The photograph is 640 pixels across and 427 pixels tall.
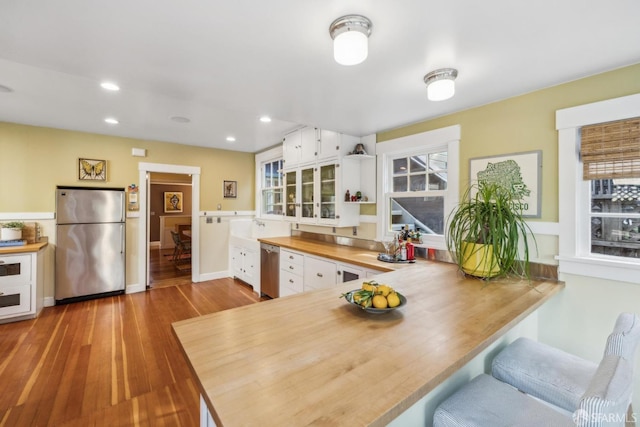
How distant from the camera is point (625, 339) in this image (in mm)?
916

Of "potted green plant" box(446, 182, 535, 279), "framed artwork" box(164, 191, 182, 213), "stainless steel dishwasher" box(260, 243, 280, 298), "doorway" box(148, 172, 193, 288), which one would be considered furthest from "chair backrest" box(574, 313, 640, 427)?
"framed artwork" box(164, 191, 182, 213)

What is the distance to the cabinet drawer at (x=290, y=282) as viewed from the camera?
3.39 metres

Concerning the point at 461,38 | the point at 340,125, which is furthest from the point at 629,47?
the point at 340,125

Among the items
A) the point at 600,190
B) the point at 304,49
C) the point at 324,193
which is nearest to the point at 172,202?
the point at 324,193

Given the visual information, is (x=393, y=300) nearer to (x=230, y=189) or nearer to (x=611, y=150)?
(x=611, y=150)

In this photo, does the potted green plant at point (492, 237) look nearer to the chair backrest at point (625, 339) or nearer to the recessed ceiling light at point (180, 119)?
the chair backrest at point (625, 339)

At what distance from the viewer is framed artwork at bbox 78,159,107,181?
3.91 metres

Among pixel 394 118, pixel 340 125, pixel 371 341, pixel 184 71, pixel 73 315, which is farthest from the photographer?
pixel 73 315

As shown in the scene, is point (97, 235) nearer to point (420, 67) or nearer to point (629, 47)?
point (420, 67)

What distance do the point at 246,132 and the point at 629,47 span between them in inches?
143

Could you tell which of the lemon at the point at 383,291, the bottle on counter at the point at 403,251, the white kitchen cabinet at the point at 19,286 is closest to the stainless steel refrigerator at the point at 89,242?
the white kitchen cabinet at the point at 19,286

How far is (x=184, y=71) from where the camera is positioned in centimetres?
178

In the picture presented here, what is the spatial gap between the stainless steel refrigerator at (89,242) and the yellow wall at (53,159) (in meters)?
0.20

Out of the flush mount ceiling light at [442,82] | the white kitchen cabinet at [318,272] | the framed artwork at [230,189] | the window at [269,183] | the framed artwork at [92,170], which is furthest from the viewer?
the framed artwork at [230,189]
